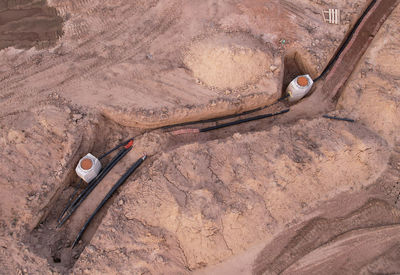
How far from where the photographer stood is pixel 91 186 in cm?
576

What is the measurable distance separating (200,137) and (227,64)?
69.9 inches

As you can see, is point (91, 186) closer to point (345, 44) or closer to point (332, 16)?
point (345, 44)

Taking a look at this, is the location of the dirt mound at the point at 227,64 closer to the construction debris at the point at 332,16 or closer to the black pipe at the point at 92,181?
the construction debris at the point at 332,16

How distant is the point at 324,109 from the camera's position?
6.92 m

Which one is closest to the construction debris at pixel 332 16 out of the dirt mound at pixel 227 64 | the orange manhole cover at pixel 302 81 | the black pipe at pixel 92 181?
the orange manhole cover at pixel 302 81

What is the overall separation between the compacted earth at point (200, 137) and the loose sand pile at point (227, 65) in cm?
3

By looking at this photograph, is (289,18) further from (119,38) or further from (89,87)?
(89,87)

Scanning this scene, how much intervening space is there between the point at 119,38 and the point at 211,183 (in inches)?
166

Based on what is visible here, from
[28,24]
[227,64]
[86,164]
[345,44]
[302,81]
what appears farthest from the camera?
[345,44]

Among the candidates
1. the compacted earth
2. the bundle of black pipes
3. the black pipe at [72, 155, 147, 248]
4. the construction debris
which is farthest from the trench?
the construction debris

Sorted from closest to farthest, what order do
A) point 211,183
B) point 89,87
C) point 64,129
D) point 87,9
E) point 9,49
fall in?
point 211,183
point 64,129
point 89,87
point 9,49
point 87,9

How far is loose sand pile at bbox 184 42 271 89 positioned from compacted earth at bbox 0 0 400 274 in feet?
0.10

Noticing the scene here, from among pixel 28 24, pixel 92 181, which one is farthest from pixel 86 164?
pixel 28 24

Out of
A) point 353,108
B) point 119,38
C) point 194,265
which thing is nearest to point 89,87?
point 119,38
